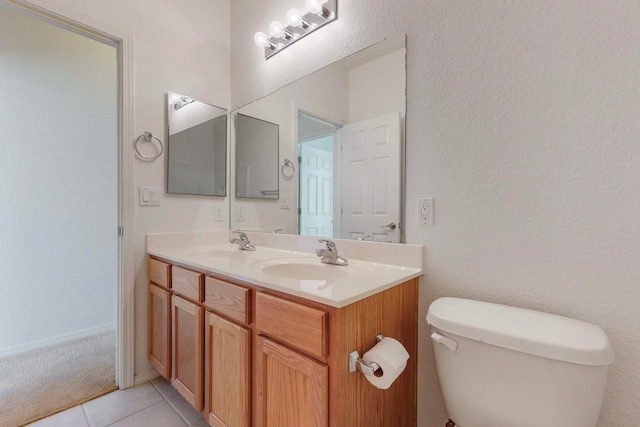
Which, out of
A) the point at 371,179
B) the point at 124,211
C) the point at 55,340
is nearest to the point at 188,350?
the point at 124,211

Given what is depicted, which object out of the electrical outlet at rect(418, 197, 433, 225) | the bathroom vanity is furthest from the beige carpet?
the electrical outlet at rect(418, 197, 433, 225)

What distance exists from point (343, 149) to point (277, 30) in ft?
2.91

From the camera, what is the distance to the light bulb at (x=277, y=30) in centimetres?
165

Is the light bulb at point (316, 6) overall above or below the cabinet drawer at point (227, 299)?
above

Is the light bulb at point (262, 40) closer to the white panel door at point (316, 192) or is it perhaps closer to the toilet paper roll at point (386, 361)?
the white panel door at point (316, 192)

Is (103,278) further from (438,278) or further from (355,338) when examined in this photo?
(438,278)

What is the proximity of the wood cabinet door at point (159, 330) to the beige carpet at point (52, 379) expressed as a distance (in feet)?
0.99

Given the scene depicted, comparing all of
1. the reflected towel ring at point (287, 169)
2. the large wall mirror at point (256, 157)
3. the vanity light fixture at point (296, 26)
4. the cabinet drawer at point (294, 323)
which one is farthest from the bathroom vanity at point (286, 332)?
the vanity light fixture at point (296, 26)

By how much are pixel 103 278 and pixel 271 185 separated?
1.78 metres

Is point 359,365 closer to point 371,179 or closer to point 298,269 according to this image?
point 298,269

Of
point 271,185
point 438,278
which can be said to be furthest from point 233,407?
point 271,185

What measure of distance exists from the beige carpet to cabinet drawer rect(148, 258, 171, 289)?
67 centimetres

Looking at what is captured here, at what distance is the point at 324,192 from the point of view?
1512 mm

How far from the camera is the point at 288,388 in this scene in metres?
0.87
